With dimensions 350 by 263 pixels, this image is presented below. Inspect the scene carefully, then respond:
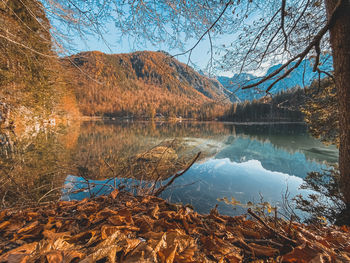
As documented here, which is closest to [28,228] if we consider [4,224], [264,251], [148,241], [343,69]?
[4,224]

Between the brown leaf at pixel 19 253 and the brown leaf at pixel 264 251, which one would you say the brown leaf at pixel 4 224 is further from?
the brown leaf at pixel 264 251

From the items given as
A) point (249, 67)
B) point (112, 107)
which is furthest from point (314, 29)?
point (112, 107)

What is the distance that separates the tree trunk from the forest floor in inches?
48.4

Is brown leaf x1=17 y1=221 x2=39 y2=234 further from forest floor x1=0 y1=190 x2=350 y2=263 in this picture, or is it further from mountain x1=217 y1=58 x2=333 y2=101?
mountain x1=217 y1=58 x2=333 y2=101

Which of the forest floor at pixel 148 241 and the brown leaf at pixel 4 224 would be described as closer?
the forest floor at pixel 148 241

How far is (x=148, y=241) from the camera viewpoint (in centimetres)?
78

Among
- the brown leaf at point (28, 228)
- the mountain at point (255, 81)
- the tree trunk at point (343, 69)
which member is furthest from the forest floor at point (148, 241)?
the mountain at point (255, 81)

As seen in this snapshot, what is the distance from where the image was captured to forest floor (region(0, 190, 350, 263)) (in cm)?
67

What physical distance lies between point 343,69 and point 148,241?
A: 253 cm

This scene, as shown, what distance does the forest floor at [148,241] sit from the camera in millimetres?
667

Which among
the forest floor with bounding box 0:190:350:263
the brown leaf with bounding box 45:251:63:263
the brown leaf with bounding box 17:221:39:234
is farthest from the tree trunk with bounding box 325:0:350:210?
the brown leaf with bounding box 17:221:39:234

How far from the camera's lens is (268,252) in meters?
0.78

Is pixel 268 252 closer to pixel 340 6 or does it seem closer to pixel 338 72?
pixel 338 72

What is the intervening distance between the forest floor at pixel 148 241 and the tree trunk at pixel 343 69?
1229 millimetres
